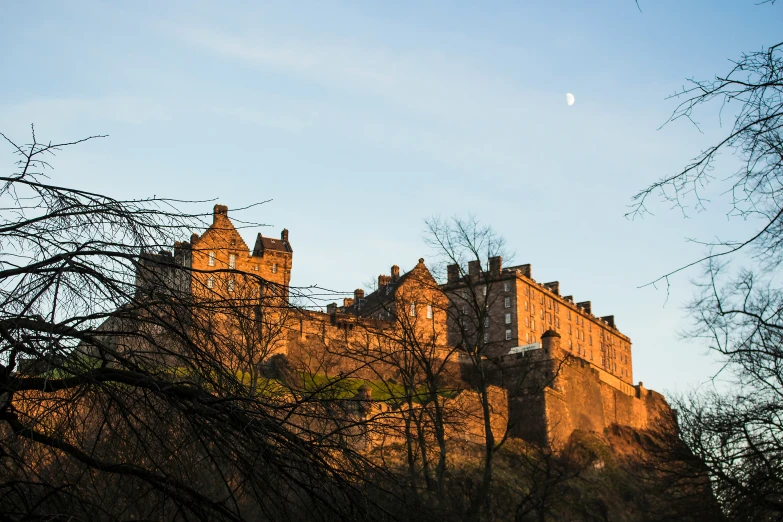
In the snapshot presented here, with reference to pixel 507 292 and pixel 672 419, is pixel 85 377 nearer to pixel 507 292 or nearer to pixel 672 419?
pixel 672 419

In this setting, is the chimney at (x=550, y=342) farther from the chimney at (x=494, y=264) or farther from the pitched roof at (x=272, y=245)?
the chimney at (x=494, y=264)

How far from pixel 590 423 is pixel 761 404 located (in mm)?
36448

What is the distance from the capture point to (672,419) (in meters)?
25.3

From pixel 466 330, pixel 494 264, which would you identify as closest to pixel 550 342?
pixel 466 330

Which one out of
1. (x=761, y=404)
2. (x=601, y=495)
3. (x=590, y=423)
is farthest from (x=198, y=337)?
(x=590, y=423)

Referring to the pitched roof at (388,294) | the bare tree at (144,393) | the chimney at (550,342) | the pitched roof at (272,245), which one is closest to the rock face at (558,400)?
the chimney at (550,342)

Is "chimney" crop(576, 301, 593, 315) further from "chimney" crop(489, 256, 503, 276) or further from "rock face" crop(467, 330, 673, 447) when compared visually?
"chimney" crop(489, 256, 503, 276)

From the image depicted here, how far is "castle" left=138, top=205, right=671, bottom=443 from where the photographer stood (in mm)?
5453

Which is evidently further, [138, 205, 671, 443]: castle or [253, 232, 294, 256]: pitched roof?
[253, 232, 294, 256]: pitched roof

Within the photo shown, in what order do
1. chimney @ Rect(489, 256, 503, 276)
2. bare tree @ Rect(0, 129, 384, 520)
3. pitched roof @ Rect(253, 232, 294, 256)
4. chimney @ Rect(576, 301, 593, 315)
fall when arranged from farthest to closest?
chimney @ Rect(576, 301, 593, 315) → pitched roof @ Rect(253, 232, 294, 256) → chimney @ Rect(489, 256, 503, 276) → bare tree @ Rect(0, 129, 384, 520)

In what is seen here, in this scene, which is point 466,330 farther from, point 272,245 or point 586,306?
point 586,306

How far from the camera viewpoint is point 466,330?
97.2 ft

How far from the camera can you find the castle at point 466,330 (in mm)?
5453

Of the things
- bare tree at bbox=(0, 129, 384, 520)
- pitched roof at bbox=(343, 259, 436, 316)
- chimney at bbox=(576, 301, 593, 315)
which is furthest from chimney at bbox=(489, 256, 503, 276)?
chimney at bbox=(576, 301, 593, 315)
